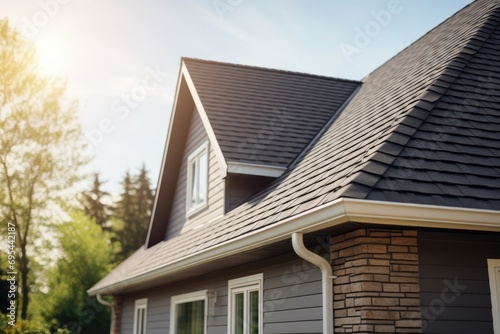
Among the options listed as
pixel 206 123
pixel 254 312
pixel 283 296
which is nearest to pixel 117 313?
pixel 206 123

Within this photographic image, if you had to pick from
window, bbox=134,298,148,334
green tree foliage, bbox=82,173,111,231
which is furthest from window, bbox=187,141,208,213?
green tree foliage, bbox=82,173,111,231

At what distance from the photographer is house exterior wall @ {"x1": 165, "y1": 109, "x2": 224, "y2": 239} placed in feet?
32.2

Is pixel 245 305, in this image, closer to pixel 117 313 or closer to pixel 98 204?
pixel 117 313

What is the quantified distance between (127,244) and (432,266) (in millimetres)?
36207

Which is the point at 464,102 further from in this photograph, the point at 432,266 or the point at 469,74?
the point at 432,266

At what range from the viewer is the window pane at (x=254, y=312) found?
7.46 m

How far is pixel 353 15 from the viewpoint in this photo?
30.2 feet

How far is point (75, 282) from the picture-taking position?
24281 mm

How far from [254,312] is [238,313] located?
546 millimetres

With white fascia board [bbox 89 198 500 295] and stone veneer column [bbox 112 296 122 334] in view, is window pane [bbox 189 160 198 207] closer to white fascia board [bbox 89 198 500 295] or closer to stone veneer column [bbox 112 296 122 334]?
stone veneer column [bbox 112 296 122 334]

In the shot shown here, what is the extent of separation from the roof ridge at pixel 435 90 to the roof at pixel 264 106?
120 inches

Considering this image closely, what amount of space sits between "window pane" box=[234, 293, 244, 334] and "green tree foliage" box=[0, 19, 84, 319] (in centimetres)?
1499

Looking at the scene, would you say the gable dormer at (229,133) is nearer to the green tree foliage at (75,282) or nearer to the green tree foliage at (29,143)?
the green tree foliage at (29,143)

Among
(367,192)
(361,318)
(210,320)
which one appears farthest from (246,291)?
(367,192)
